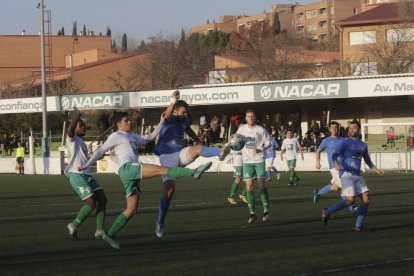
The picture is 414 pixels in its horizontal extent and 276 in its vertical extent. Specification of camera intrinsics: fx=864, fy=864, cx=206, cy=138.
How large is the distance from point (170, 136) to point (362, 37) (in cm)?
6172

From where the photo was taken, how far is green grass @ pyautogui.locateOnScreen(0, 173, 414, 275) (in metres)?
10.1

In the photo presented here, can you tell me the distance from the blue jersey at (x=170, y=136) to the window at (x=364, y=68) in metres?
52.3

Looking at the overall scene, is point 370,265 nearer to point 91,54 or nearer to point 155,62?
point 155,62

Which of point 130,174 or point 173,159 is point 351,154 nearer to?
point 173,159

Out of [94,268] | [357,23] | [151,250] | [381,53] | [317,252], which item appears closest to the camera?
[94,268]

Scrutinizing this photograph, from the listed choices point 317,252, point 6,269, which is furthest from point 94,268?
point 317,252

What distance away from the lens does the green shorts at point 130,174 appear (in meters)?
11.8

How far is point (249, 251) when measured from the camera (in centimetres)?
1138

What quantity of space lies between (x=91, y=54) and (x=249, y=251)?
293 ft

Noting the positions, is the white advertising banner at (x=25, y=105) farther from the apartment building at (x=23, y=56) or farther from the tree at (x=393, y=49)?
the apartment building at (x=23, y=56)

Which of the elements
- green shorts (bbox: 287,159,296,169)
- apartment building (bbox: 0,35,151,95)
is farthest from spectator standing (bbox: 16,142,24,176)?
apartment building (bbox: 0,35,151,95)

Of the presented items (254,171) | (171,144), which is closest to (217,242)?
(171,144)

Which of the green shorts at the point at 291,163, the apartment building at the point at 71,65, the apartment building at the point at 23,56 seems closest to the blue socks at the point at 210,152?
the green shorts at the point at 291,163

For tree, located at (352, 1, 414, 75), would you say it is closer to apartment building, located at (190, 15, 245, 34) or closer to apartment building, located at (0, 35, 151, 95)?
apartment building, located at (0, 35, 151, 95)
